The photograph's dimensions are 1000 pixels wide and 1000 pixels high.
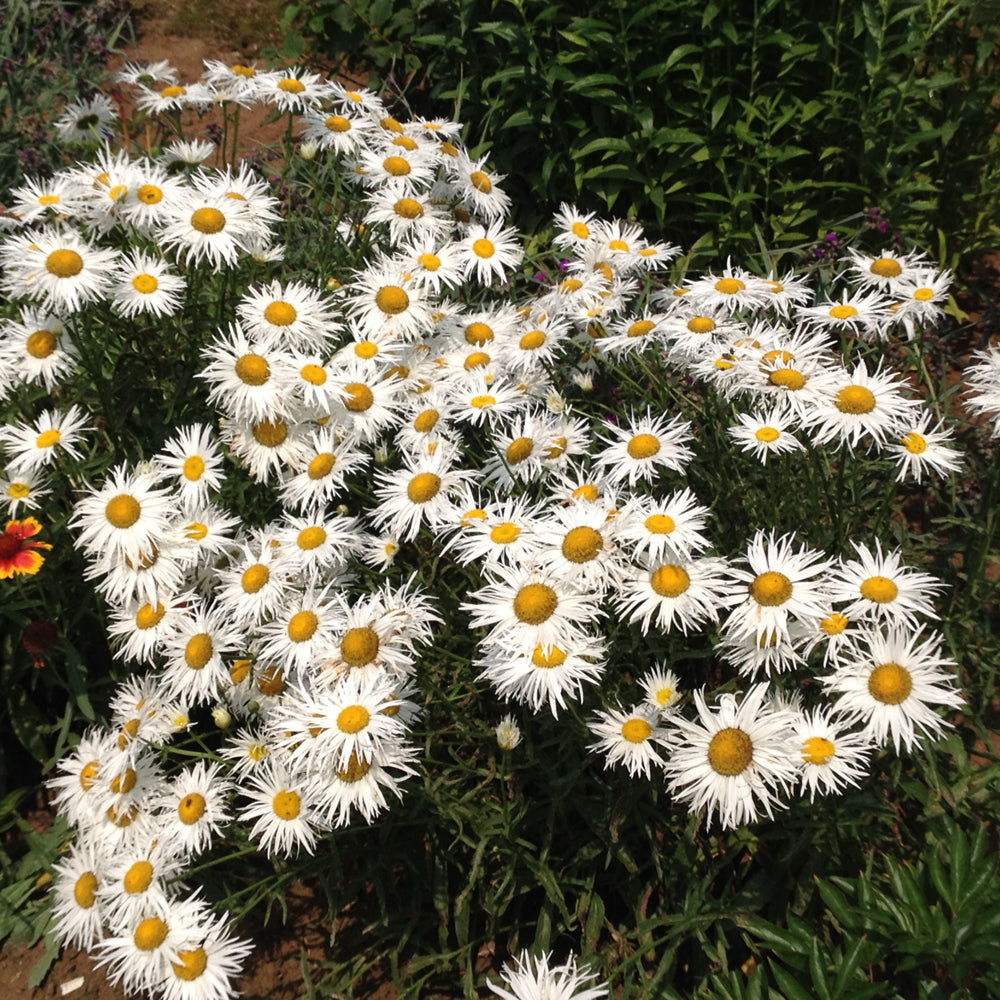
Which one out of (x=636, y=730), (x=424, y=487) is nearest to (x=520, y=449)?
(x=424, y=487)

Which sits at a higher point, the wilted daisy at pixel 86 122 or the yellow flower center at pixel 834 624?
the yellow flower center at pixel 834 624

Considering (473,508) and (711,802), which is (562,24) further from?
(711,802)

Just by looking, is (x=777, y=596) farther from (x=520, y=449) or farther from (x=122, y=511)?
(x=122, y=511)

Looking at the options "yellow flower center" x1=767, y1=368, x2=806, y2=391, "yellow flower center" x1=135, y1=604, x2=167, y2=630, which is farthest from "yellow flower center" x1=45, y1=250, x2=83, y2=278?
"yellow flower center" x1=767, y1=368, x2=806, y2=391

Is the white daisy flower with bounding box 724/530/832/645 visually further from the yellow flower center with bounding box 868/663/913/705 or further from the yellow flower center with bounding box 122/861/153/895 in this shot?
the yellow flower center with bounding box 122/861/153/895

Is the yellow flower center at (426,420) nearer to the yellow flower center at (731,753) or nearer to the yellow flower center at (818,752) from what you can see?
the yellow flower center at (731,753)

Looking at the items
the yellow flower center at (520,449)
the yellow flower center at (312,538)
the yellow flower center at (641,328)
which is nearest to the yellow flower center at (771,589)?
the yellow flower center at (520,449)
